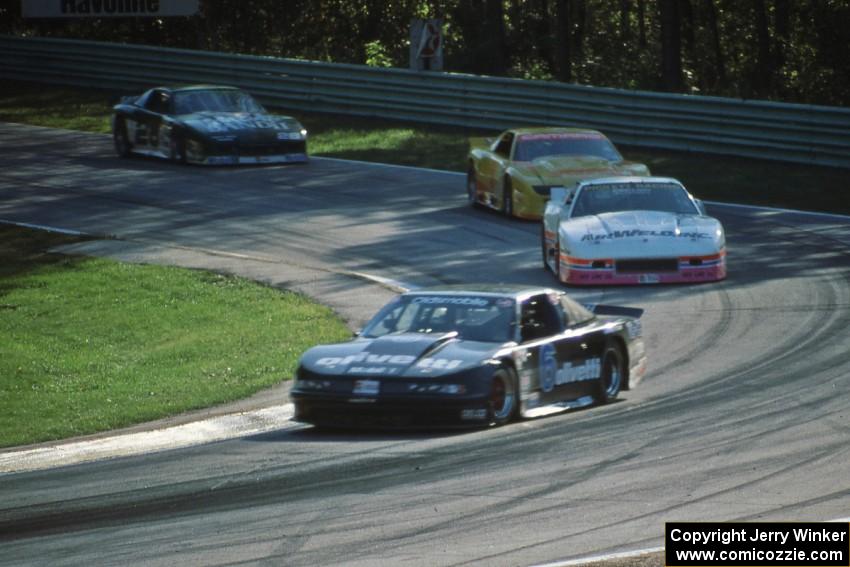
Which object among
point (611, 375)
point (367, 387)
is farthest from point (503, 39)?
point (367, 387)

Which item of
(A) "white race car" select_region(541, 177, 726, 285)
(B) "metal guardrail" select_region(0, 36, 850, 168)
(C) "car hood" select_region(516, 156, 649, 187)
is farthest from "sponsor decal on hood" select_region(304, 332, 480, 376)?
(B) "metal guardrail" select_region(0, 36, 850, 168)

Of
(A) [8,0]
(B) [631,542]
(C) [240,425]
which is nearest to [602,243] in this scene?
(C) [240,425]

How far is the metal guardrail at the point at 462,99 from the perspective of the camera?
25547 mm

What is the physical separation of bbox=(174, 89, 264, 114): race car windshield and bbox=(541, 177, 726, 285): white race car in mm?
10201

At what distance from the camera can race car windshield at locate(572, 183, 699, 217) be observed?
59.8ft

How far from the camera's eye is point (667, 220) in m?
17.8

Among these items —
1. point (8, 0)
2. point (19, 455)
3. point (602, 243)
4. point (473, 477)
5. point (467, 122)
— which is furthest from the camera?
point (8, 0)

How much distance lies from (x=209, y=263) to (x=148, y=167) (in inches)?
335

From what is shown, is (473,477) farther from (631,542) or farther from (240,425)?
(240,425)

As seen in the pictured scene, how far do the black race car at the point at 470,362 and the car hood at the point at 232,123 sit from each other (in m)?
14.6

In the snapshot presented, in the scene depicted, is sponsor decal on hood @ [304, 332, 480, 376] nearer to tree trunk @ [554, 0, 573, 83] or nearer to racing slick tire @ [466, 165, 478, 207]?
racing slick tire @ [466, 165, 478, 207]

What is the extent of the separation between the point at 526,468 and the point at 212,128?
60.2 ft

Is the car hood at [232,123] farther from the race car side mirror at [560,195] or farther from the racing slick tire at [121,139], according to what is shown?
the race car side mirror at [560,195]

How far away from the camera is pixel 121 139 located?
2820 cm
